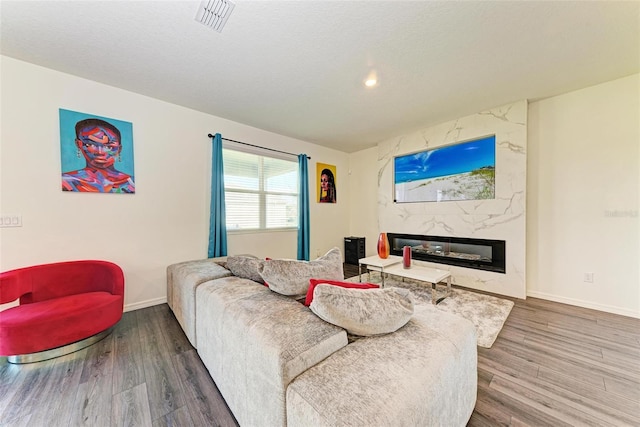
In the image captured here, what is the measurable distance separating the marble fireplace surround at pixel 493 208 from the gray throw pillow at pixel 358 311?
9.93 feet

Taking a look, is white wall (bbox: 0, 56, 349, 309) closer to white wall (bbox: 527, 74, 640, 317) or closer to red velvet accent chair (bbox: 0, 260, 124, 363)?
red velvet accent chair (bbox: 0, 260, 124, 363)

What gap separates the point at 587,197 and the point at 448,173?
5.25 feet

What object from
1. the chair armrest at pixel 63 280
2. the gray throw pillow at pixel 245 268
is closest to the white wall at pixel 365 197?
the gray throw pillow at pixel 245 268

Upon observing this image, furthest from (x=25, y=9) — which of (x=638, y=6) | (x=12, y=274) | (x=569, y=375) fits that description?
(x=569, y=375)

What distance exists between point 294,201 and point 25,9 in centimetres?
361

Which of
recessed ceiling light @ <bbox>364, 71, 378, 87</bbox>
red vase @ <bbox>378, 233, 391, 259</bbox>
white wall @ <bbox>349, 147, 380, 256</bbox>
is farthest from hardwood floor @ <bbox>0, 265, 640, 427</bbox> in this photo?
white wall @ <bbox>349, 147, 380, 256</bbox>

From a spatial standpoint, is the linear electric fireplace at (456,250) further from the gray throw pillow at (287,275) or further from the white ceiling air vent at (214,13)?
the white ceiling air vent at (214,13)

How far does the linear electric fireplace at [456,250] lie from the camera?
3.42m

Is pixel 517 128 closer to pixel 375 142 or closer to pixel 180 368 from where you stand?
pixel 375 142

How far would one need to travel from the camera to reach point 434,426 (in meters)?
0.92

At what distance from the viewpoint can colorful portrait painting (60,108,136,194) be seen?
98.4 inches

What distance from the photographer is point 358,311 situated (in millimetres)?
1155

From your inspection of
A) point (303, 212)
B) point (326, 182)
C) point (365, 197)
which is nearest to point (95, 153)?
point (303, 212)

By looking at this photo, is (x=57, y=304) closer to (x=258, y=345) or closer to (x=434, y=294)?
(x=258, y=345)
